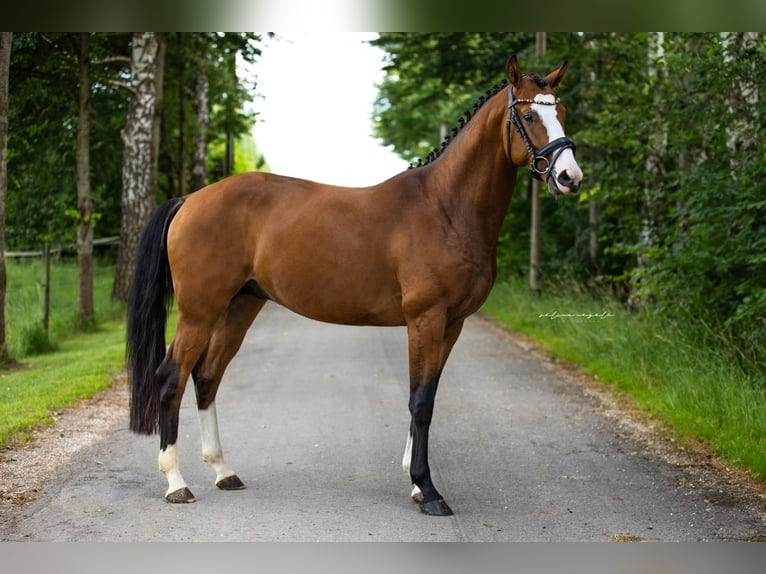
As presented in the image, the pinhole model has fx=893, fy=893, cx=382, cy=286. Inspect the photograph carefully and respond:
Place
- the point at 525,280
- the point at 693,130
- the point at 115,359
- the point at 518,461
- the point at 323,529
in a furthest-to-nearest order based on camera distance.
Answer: the point at 525,280 < the point at 115,359 < the point at 693,130 < the point at 518,461 < the point at 323,529

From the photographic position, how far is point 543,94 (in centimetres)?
454

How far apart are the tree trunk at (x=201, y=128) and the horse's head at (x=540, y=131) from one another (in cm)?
1461

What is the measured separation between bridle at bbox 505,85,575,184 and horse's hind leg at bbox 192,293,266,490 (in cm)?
185

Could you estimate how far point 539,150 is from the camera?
14.8 feet

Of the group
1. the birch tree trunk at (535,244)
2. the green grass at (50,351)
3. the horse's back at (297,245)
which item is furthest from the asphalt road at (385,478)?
the birch tree trunk at (535,244)

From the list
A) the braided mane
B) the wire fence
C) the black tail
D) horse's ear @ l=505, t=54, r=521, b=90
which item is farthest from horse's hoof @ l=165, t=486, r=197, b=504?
the wire fence

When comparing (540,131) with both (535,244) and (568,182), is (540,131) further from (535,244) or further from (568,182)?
(535,244)

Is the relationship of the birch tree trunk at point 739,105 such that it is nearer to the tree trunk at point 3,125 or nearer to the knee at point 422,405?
the knee at point 422,405

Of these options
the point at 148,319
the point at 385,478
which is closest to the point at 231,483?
the point at 385,478

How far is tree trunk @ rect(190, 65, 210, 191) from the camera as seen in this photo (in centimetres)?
1902

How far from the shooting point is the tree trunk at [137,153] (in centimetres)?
1246

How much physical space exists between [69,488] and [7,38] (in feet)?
10.8

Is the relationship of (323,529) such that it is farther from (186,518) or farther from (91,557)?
(91,557)

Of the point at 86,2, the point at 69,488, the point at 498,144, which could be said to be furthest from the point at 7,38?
the point at 498,144
